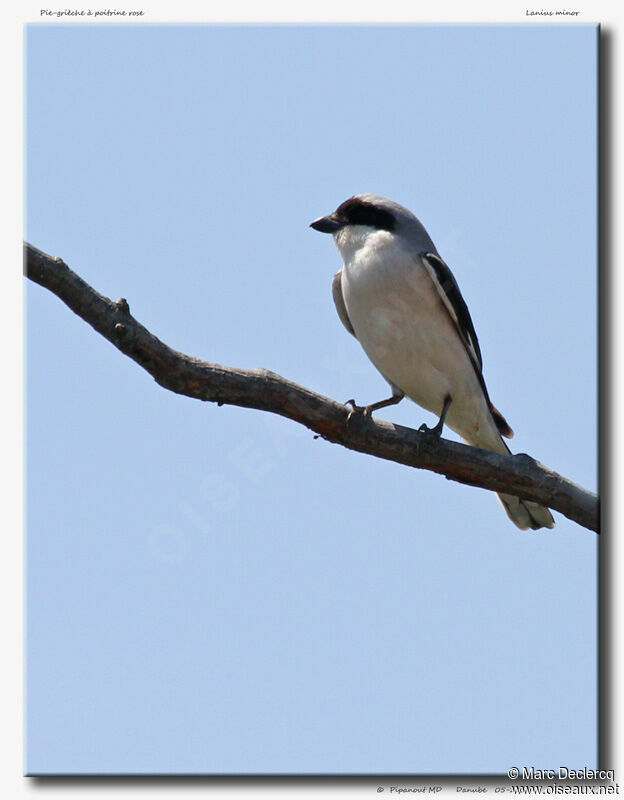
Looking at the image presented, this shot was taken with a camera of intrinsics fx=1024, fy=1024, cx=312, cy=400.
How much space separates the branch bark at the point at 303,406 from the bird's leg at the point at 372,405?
0.19ft

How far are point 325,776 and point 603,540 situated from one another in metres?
2.41

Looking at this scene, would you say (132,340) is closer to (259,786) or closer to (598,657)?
(259,786)

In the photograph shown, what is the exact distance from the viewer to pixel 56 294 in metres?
6.16

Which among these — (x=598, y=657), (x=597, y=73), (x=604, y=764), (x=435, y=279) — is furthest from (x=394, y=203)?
(x=604, y=764)

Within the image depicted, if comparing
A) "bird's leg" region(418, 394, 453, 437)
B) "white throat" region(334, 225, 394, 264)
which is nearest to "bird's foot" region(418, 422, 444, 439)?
"bird's leg" region(418, 394, 453, 437)

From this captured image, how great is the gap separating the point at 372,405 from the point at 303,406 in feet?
4.05

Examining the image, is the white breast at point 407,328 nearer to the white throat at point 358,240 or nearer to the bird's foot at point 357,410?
the white throat at point 358,240

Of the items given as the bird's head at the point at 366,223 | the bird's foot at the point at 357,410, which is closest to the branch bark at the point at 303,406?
the bird's foot at the point at 357,410

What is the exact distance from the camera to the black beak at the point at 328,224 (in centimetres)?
902

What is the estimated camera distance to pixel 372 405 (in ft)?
25.7

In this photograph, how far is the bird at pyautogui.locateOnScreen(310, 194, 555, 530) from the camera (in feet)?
26.6

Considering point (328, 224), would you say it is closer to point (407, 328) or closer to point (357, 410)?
point (407, 328)

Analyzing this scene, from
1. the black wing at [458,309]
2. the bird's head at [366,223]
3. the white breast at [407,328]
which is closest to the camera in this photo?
the white breast at [407,328]

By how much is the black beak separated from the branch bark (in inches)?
97.4
